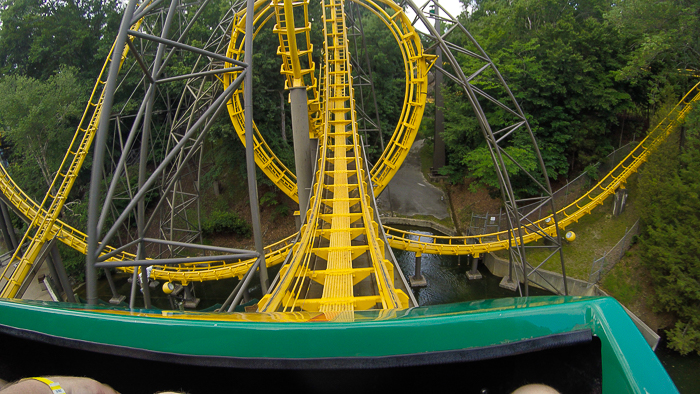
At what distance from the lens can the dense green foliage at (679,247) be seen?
30.0 ft

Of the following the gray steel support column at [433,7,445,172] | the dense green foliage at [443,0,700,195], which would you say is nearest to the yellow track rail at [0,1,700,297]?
the dense green foliage at [443,0,700,195]

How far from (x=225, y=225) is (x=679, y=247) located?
1769 centimetres

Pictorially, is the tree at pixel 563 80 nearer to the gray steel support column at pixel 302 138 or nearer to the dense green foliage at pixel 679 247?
the dense green foliage at pixel 679 247

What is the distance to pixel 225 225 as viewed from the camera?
1814 cm

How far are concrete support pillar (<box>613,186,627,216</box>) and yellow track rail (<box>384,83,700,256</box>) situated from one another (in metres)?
0.23

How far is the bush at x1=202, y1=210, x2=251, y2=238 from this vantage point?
59.3 feet

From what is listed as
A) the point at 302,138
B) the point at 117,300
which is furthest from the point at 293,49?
the point at 117,300

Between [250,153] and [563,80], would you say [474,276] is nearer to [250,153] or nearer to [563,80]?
[563,80]

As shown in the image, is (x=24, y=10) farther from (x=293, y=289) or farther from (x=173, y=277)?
(x=293, y=289)

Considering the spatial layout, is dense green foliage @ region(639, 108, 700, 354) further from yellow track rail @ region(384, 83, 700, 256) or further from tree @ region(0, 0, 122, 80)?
tree @ region(0, 0, 122, 80)

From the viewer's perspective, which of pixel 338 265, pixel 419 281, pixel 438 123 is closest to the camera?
pixel 338 265

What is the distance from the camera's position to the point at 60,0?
20.5 m

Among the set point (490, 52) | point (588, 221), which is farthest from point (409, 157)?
point (588, 221)

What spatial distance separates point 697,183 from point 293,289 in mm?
11295
